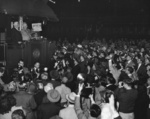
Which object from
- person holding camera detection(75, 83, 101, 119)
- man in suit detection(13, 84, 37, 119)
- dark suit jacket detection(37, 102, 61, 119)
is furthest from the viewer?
man in suit detection(13, 84, 37, 119)

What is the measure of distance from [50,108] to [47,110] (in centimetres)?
7

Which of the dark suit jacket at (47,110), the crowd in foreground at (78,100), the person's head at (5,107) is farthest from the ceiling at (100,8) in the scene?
the person's head at (5,107)

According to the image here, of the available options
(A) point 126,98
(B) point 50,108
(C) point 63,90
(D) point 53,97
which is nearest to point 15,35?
(C) point 63,90

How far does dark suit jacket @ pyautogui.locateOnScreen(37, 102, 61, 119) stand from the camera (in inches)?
192

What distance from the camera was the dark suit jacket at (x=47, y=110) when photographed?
16.0 feet

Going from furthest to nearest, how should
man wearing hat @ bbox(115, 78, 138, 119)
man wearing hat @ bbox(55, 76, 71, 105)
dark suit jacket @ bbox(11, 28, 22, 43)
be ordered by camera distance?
dark suit jacket @ bbox(11, 28, 22, 43) < man wearing hat @ bbox(55, 76, 71, 105) < man wearing hat @ bbox(115, 78, 138, 119)

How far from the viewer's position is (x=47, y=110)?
16.0 ft

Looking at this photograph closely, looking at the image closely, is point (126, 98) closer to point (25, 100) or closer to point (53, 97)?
point (53, 97)

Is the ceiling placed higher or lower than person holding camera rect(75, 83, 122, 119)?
higher

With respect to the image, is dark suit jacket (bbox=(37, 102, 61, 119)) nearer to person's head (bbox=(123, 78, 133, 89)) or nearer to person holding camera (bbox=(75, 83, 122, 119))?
person holding camera (bbox=(75, 83, 122, 119))

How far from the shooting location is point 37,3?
48.4 feet

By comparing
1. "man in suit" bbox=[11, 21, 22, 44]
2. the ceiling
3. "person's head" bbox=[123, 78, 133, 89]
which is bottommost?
"person's head" bbox=[123, 78, 133, 89]

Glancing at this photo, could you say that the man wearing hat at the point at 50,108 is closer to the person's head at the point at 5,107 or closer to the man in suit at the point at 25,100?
the man in suit at the point at 25,100

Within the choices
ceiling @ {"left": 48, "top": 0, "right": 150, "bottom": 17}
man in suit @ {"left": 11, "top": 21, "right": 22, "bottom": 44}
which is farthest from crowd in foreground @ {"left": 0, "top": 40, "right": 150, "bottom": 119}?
ceiling @ {"left": 48, "top": 0, "right": 150, "bottom": 17}
